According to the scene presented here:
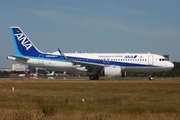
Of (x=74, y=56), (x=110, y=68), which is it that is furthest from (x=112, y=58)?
(x=74, y=56)

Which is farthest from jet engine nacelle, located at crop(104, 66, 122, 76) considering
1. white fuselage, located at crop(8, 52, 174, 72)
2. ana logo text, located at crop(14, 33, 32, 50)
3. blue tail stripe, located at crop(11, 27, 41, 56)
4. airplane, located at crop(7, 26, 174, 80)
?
ana logo text, located at crop(14, 33, 32, 50)

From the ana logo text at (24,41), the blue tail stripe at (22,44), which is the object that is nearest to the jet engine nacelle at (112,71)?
the blue tail stripe at (22,44)

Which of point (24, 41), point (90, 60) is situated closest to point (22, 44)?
point (24, 41)

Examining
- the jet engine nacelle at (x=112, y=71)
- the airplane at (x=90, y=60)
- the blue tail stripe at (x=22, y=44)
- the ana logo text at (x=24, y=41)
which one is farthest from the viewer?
the ana logo text at (x=24, y=41)

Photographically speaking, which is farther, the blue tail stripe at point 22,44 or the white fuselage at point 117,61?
the blue tail stripe at point 22,44

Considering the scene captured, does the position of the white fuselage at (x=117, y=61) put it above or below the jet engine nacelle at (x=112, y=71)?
above

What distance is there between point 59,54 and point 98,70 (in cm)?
649

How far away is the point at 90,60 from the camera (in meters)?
49.9

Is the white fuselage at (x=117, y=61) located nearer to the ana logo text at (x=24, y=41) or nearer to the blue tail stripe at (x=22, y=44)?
the blue tail stripe at (x=22, y=44)

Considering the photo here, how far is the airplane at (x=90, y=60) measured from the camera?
48500 millimetres

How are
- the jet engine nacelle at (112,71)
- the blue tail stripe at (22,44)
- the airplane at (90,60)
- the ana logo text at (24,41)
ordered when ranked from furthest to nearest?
1. the ana logo text at (24,41)
2. the blue tail stripe at (22,44)
3. the airplane at (90,60)
4. the jet engine nacelle at (112,71)

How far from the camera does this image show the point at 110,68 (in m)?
47.9

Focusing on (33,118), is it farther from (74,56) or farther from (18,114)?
(74,56)

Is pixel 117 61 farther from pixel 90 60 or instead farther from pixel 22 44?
pixel 22 44
